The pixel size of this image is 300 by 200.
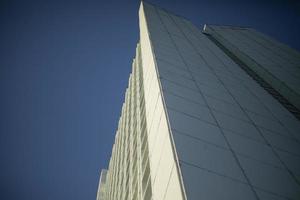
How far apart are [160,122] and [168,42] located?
341 inches

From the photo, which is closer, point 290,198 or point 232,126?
point 290,198

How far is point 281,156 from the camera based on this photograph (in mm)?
10273

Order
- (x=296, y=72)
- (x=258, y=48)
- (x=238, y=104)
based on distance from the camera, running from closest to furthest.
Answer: (x=238, y=104) < (x=296, y=72) < (x=258, y=48)

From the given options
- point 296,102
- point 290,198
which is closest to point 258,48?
point 296,102

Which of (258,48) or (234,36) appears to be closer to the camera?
(258,48)

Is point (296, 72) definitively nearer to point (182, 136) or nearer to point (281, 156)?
point (281, 156)

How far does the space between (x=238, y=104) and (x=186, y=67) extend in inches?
118

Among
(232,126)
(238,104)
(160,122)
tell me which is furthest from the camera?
(238,104)

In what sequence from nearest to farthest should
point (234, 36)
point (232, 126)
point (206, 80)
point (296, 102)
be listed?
point (232, 126), point (206, 80), point (296, 102), point (234, 36)

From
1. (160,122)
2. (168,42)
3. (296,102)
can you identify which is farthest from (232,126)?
(296,102)

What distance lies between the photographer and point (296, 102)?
792 inches

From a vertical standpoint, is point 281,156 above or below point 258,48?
below

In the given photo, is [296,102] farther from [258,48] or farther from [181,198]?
[181,198]

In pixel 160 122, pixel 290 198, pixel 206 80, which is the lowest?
pixel 290 198
